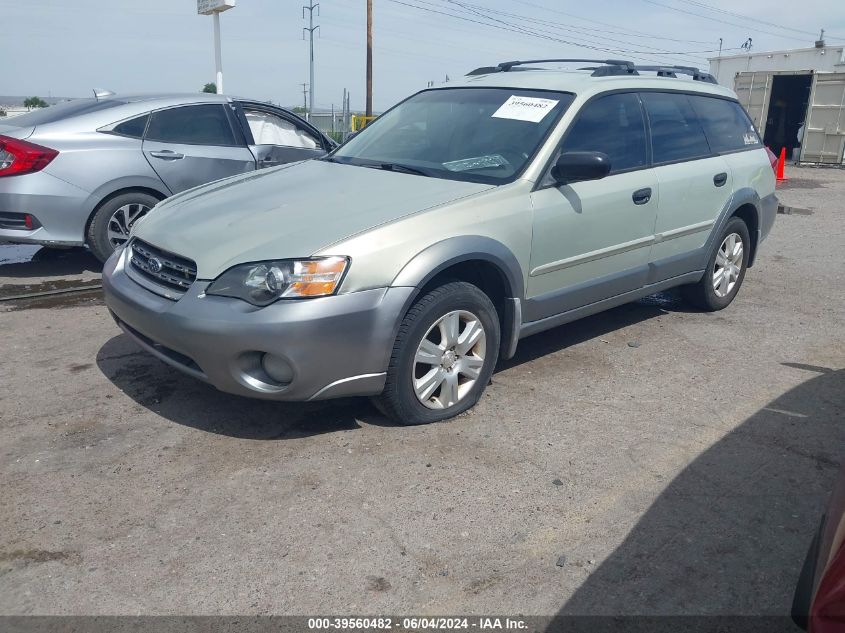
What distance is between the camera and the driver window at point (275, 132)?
24.4ft

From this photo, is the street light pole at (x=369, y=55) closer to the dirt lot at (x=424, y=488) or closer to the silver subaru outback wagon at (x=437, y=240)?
the silver subaru outback wagon at (x=437, y=240)

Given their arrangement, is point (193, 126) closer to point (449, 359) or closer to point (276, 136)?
point (276, 136)

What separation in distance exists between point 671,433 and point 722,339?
6.00 ft

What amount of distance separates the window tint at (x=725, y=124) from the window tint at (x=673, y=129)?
0.42 ft

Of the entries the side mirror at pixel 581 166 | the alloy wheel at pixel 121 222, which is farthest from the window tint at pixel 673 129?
the alloy wheel at pixel 121 222

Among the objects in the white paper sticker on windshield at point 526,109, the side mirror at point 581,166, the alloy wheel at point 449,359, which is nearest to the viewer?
the alloy wheel at point 449,359

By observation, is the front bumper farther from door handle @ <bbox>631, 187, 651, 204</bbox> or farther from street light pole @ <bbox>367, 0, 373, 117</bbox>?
street light pole @ <bbox>367, 0, 373, 117</bbox>

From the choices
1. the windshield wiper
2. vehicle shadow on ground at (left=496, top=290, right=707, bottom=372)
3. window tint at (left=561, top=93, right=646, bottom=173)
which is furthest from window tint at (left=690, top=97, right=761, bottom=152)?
the windshield wiper

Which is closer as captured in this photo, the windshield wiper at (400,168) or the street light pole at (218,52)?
the windshield wiper at (400,168)

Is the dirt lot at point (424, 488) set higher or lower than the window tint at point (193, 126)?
lower

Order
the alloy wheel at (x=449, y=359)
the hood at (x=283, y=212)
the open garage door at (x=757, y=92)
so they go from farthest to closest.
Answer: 1. the open garage door at (x=757, y=92)
2. the alloy wheel at (x=449, y=359)
3. the hood at (x=283, y=212)

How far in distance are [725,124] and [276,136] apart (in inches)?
165

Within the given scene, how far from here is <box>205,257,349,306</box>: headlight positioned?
3338 mm

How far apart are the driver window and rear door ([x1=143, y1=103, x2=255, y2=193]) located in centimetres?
29
